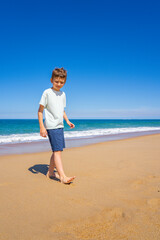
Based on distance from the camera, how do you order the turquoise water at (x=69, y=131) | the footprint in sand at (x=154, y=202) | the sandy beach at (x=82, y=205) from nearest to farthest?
the sandy beach at (x=82, y=205) → the footprint in sand at (x=154, y=202) → the turquoise water at (x=69, y=131)

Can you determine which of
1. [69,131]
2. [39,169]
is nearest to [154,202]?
[39,169]

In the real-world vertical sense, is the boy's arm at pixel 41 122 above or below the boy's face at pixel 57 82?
below

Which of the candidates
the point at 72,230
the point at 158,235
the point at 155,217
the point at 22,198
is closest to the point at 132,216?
the point at 155,217

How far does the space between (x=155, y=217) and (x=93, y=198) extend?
32.5 inches

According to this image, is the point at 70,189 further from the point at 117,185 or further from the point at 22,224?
the point at 22,224

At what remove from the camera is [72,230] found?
1767 mm

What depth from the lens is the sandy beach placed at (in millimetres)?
1735

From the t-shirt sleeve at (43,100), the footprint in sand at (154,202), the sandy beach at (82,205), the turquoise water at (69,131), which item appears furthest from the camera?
the turquoise water at (69,131)

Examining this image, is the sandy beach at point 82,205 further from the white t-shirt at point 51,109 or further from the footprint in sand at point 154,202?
the white t-shirt at point 51,109

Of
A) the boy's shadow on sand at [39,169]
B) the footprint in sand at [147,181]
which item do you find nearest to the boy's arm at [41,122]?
the boy's shadow on sand at [39,169]

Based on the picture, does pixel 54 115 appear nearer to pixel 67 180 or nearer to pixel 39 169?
pixel 67 180

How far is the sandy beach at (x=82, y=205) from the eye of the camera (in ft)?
5.69

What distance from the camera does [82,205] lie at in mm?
2297

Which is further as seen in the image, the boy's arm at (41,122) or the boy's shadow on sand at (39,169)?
the boy's shadow on sand at (39,169)
